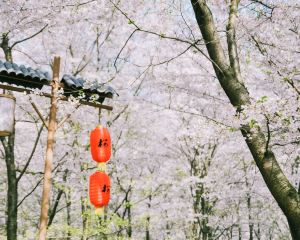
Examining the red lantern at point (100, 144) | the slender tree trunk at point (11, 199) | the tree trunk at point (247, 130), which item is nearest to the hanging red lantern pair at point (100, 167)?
the red lantern at point (100, 144)

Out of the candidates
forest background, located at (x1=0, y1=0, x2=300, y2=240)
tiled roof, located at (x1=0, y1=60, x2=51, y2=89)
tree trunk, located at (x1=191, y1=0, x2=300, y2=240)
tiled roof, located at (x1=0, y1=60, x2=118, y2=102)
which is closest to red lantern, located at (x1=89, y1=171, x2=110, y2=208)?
tiled roof, located at (x1=0, y1=60, x2=118, y2=102)

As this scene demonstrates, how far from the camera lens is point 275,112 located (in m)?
4.12

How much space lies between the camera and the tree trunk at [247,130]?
359 centimetres

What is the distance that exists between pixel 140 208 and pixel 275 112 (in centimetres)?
2051

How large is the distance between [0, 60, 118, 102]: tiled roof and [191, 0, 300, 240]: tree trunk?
243 centimetres

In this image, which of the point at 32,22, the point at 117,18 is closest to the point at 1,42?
the point at 32,22

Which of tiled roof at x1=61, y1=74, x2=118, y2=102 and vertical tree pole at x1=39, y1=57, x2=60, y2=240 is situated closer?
vertical tree pole at x1=39, y1=57, x2=60, y2=240

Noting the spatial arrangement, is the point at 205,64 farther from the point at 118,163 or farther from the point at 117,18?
the point at 118,163

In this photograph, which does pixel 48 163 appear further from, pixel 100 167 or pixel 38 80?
pixel 38 80

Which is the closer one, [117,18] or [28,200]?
[117,18]

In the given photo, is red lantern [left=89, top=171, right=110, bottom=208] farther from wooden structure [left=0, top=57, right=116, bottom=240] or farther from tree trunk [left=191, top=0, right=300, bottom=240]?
tree trunk [left=191, top=0, right=300, bottom=240]

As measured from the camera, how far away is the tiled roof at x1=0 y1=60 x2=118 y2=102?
6.23 meters

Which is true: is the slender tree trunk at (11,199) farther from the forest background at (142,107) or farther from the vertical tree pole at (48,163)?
the vertical tree pole at (48,163)

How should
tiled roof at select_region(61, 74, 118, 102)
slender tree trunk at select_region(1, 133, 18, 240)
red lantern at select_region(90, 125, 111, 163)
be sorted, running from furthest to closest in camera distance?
slender tree trunk at select_region(1, 133, 18, 240)
red lantern at select_region(90, 125, 111, 163)
tiled roof at select_region(61, 74, 118, 102)
